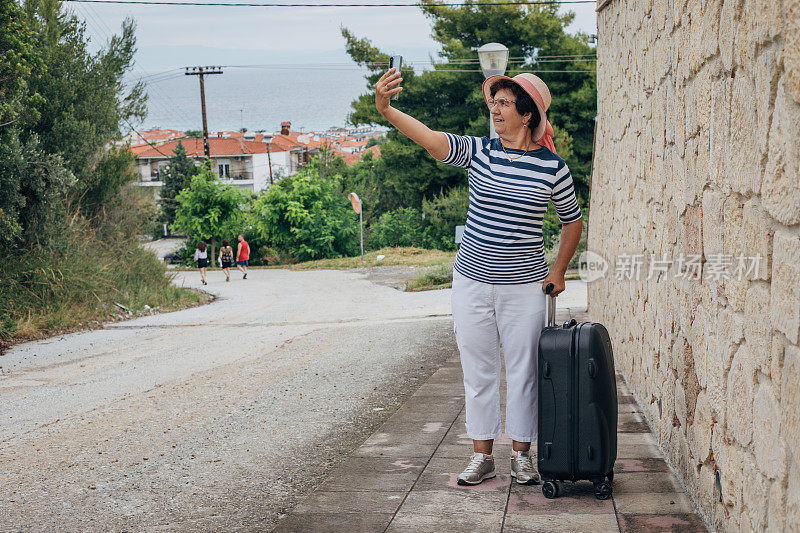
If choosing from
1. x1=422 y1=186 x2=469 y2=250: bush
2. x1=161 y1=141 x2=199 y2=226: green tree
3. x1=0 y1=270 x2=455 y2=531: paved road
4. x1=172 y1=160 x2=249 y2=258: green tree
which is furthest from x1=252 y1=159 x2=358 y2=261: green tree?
x1=0 y1=270 x2=455 y2=531: paved road

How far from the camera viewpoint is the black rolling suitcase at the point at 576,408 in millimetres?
3621

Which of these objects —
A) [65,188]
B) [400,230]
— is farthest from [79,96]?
[400,230]

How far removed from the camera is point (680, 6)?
384 centimetres

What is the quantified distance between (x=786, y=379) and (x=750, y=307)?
17.3 inches

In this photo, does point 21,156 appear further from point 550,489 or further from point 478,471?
point 550,489

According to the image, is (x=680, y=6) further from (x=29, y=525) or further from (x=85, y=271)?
(x=85, y=271)

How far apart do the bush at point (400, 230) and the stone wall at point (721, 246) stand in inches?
1440

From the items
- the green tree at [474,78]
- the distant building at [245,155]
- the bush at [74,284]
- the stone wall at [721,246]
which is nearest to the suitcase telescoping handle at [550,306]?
the stone wall at [721,246]

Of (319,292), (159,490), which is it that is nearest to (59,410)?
(159,490)

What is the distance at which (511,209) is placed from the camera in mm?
3816

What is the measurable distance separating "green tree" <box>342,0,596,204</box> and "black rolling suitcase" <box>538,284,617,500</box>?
32854mm

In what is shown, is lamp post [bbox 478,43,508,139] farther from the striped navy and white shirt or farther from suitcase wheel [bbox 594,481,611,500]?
suitcase wheel [bbox 594,481,611,500]

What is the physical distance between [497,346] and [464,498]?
70 cm

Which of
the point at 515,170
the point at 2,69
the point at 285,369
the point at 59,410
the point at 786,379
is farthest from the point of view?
the point at 2,69
